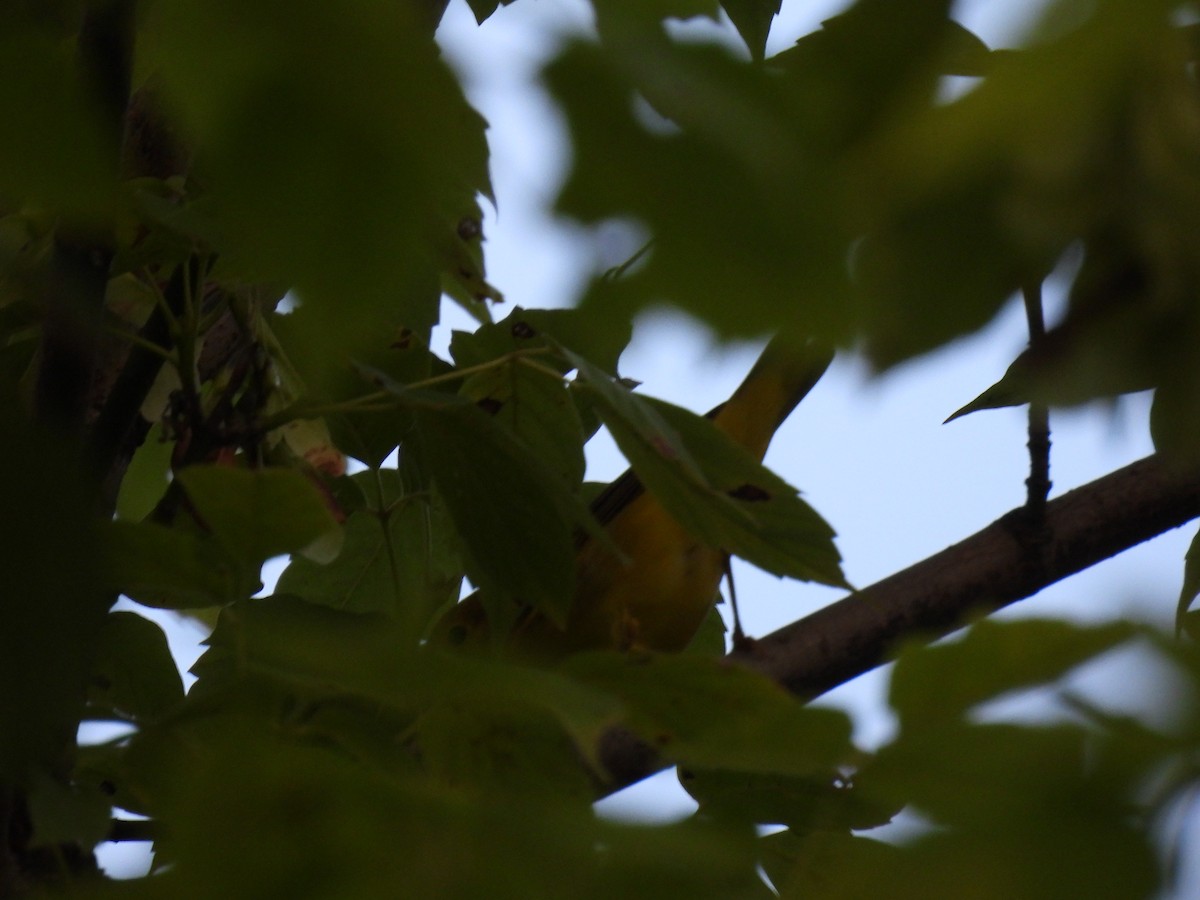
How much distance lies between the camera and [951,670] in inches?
30.5

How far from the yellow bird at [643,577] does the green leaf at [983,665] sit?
140cm

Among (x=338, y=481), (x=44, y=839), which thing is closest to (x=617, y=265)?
(x=44, y=839)

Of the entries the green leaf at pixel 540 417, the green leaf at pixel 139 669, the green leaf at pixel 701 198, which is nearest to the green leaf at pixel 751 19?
the green leaf at pixel 540 417

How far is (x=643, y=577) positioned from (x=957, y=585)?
2.44ft

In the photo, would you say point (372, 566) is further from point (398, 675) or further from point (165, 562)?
point (398, 675)

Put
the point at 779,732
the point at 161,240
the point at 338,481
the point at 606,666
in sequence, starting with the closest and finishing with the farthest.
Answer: the point at 779,732, the point at 606,666, the point at 161,240, the point at 338,481

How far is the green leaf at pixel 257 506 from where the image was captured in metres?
0.95

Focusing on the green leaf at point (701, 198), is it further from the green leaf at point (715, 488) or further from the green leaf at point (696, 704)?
the green leaf at point (715, 488)

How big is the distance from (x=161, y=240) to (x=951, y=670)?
0.95 metres

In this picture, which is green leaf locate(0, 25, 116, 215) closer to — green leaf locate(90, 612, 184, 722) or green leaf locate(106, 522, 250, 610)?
green leaf locate(106, 522, 250, 610)

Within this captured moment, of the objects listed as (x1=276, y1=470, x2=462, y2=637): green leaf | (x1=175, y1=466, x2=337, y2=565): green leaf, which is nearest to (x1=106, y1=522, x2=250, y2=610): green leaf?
(x1=175, y1=466, x2=337, y2=565): green leaf

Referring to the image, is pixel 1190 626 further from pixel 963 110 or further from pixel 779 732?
pixel 963 110

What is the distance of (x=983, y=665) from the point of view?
2.51 feet

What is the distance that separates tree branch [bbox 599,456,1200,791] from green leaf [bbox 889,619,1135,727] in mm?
884
